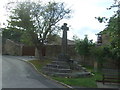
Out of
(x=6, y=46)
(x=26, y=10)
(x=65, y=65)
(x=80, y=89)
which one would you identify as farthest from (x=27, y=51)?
(x=80, y=89)

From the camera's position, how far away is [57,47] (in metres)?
35.0

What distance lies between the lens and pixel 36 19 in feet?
95.7

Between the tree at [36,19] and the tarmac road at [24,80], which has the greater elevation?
the tree at [36,19]

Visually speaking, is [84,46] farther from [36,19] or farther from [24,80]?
[24,80]

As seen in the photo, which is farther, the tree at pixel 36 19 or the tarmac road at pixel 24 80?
the tree at pixel 36 19

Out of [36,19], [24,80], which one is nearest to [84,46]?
[36,19]

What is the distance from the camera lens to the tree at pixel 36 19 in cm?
2812

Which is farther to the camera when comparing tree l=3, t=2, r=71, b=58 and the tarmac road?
tree l=3, t=2, r=71, b=58

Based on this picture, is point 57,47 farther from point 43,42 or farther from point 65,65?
point 65,65

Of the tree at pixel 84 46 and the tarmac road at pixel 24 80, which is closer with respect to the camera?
the tarmac road at pixel 24 80

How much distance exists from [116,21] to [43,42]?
709 inches

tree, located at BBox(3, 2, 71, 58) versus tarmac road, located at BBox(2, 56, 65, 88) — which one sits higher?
tree, located at BBox(3, 2, 71, 58)

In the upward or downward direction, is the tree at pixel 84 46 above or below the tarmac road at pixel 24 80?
above

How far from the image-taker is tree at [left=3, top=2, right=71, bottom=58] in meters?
28.1
